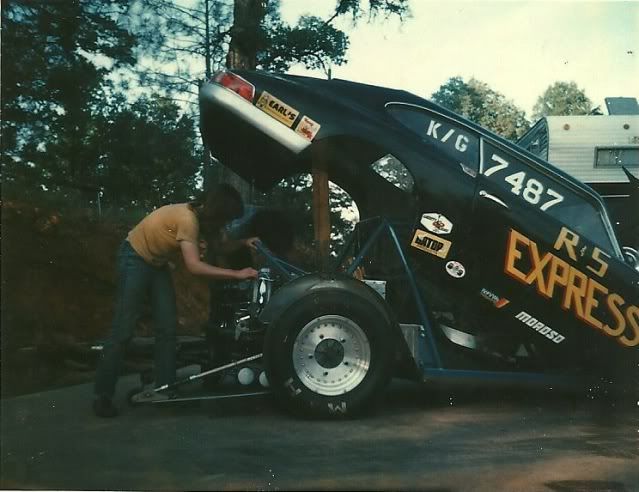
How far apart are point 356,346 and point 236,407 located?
77 centimetres

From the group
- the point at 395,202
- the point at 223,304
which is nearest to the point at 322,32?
the point at 395,202

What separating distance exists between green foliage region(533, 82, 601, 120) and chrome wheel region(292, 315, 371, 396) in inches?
61.7

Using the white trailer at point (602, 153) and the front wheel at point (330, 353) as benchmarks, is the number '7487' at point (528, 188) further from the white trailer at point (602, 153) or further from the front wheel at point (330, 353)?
the front wheel at point (330, 353)

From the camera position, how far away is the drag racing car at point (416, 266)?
17.2 ft

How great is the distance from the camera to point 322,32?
16.0ft

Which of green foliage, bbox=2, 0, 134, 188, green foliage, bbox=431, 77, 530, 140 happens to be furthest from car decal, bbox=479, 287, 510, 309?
green foliage, bbox=2, 0, 134, 188

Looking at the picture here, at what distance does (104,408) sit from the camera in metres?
5.13

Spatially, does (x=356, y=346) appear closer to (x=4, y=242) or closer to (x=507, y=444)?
(x=507, y=444)

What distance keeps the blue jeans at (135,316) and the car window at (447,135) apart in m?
1.66

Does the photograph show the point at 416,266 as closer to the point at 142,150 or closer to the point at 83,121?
the point at 142,150

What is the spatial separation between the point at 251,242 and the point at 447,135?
129cm

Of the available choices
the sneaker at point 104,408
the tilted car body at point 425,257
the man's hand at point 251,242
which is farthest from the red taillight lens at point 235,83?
the sneaker at point 104,408

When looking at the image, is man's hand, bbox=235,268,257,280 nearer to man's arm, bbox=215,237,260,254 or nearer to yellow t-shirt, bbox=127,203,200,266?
man's arm, bbox=215,237,260,254

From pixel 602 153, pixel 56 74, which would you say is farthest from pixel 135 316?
pixel 602 153
